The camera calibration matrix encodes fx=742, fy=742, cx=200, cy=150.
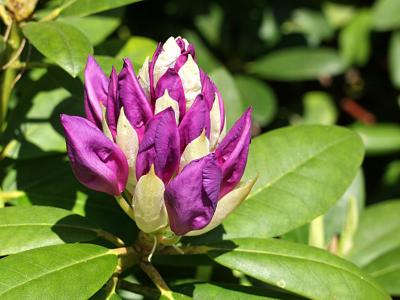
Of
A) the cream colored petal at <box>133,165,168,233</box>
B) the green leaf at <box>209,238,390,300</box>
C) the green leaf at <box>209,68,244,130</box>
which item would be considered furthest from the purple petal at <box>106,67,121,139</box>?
the green leaf at <box>209,68,244,130</box>

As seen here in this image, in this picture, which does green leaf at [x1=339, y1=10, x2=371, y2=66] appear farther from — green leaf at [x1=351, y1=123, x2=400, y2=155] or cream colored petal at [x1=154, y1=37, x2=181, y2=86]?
cream colored petal at [x1=154, y1=37, x2=181, y2=86]

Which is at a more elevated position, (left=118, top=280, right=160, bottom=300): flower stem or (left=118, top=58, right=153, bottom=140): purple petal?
(left=118, top=58, right=153, bottom=140): purple petal

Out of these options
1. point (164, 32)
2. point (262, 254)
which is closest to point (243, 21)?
point (164, 32)

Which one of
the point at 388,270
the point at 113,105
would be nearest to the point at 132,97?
the point at 113,105

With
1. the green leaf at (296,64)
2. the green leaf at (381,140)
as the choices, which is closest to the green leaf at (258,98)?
the green leaf at (296,64)

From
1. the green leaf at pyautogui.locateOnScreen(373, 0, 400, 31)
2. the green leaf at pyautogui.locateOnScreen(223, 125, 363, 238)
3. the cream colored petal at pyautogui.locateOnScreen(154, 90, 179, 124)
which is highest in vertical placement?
the cream colored petal at pyautogui.locateOnScreen(154, 90, 179, 124)

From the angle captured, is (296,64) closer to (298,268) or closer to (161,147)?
(298,268)

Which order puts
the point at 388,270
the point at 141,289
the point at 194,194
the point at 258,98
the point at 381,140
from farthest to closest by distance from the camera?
the point at 381,140, the point at 258,98, the point at 388,270, the point at 141,289, the point at 194,194
